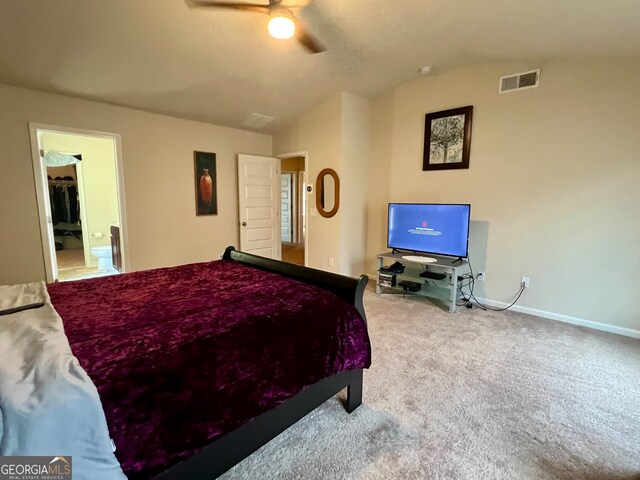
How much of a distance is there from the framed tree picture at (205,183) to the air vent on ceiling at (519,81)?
13.1ft

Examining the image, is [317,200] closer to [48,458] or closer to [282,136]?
[282,136]

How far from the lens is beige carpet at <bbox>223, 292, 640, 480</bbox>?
4.98 feet

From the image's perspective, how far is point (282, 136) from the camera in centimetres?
536

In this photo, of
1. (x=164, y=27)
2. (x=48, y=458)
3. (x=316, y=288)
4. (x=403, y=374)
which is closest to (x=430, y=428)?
(x=403, y=374)

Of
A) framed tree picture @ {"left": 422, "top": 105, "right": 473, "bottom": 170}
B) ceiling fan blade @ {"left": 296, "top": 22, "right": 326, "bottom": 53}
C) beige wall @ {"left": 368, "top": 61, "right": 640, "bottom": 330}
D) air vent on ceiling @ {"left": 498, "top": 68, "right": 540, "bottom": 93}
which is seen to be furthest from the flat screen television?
ceiling fan blade @ {"left": 296, "top": 22, "right": 326, "bottom": 53}

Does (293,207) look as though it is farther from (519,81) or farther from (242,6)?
(242,6)

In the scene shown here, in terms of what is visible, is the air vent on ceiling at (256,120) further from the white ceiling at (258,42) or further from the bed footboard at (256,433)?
the bed footboard at (256,433)

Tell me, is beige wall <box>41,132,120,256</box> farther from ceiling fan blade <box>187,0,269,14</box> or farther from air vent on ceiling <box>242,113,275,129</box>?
ceiling fan blade <box>187,0,269,14</box>

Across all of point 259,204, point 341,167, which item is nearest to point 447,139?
point 341,167

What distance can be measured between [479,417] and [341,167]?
132 inches

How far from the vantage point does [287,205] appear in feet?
27.5

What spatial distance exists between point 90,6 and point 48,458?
10.1ft

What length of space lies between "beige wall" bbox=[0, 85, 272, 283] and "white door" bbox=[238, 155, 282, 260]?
170 millimetres

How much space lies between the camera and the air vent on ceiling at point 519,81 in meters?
3.28
